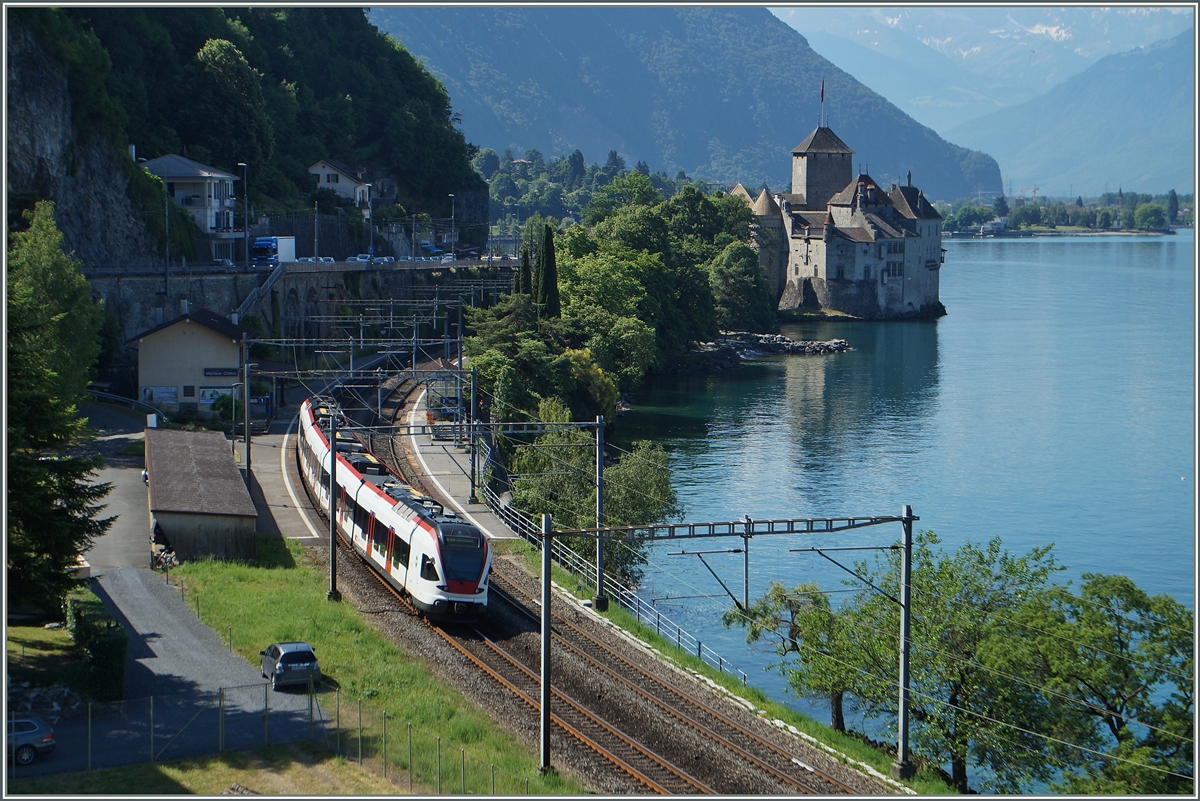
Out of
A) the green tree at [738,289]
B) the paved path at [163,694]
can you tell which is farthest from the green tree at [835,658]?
the green tree at [738,289]

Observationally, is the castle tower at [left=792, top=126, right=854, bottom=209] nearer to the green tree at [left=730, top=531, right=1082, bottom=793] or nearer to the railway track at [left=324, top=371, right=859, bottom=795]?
the green tree at [left=730, top=531, right=1082, bottom=793]

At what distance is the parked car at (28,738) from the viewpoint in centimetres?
2233

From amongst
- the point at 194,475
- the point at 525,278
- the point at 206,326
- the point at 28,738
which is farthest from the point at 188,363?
the point at 28,738

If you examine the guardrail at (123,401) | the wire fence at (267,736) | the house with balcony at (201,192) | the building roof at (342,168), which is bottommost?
the wire fence at (267,736)

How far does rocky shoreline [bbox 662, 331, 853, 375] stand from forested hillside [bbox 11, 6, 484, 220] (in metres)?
35.7

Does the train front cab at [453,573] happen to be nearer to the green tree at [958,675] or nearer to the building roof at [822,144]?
the green tree at [958,675]

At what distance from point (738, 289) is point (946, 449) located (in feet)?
170

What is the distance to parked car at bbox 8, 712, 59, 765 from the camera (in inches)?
879

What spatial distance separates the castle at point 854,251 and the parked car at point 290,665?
4791 inches

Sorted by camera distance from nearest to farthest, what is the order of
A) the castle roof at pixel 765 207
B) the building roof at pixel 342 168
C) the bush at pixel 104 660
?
the bush at pixel 104 660 < the building roof at pixel 342 168 < the castle roof at pixel 765 207

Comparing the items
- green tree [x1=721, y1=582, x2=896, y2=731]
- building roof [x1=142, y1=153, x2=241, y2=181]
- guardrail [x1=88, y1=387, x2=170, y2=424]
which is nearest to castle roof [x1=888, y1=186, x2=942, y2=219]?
building roof [x1=142, y1=153, x2=241, y2=181]

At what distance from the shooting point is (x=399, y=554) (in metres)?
34.1

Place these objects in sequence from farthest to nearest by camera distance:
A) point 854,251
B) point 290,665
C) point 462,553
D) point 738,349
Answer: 1. point 854,251
2. point 738,349
3. point 462,553
4. point 290,665

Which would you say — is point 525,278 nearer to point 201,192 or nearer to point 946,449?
point 201,192
